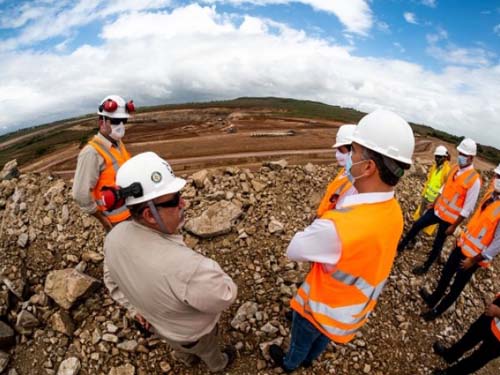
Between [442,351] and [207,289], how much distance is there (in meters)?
3.38

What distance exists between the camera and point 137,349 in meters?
3.02

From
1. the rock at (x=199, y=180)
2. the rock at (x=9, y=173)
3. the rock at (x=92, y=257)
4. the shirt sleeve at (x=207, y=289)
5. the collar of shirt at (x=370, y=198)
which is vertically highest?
the collar of shirt at (x=370, y=198)

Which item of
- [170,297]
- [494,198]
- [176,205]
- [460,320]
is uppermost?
[176,205]

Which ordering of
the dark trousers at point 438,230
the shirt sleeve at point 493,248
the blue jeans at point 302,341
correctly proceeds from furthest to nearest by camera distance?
the dark trousers at point 438,230, the shirt sleeve at point 493,248, the blue jeans at point 302,341

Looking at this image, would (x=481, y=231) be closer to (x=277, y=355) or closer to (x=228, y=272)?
(x=277, y=355)

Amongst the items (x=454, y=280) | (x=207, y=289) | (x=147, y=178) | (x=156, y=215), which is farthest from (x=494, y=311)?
(x=147, y=178)

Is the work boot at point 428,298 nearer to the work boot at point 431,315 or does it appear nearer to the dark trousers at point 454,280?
the dark trousers at point 454,280

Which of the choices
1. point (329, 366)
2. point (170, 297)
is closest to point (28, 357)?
point (170, 297)

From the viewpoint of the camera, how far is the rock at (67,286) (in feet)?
11.0

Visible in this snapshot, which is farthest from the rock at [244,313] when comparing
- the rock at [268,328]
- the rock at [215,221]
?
the rock at [215,221]

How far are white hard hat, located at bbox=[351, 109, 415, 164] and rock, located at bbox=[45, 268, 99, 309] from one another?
3650 mm

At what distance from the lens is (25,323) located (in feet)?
10.6

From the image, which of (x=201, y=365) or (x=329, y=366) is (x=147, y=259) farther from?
(x=329, y=366)

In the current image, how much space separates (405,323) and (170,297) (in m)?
3.43
